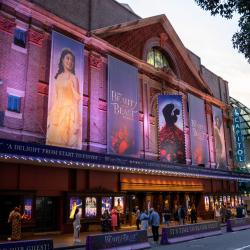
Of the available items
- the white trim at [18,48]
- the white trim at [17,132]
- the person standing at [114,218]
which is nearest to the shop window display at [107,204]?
the person standing at [114,218]

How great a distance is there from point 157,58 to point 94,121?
41.3 ft

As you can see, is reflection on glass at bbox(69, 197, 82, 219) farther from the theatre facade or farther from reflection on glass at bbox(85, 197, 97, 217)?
reflection on glass at bbox(85, 197, 97, 217)

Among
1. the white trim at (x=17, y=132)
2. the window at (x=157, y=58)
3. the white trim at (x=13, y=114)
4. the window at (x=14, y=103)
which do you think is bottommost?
the white trim at (x=17, y=132)

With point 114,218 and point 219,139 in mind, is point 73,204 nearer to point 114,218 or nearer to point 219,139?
point 114,218

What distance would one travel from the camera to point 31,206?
2088 cm

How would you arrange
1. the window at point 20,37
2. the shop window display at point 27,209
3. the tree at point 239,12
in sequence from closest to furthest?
the tree at point 239,12
the shop window display at point 27,209
the window at point 20,37

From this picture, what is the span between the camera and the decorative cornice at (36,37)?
76.2 feet

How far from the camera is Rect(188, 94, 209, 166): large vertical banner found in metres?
37.2

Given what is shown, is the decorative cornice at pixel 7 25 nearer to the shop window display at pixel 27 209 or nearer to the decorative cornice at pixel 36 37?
the decorative cornice at pixel 36 37

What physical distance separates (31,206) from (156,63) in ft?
65.6

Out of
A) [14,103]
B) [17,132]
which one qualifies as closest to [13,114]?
[14,103]

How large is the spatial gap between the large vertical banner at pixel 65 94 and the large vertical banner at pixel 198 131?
A: 1575 centimetres

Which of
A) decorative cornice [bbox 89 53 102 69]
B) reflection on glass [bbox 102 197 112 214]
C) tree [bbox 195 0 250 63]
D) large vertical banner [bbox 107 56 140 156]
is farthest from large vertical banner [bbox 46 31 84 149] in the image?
tree [bbox 195 0 250 63]

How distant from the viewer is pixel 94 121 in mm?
26562
